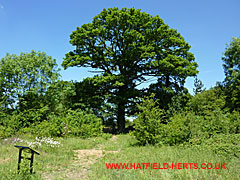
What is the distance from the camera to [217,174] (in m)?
5.38

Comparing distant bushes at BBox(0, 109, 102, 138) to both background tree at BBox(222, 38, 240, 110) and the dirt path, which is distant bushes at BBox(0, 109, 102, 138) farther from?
background tree at BBox(222, 38, 240, 110)

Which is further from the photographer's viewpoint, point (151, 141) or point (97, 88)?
point (97, 88)

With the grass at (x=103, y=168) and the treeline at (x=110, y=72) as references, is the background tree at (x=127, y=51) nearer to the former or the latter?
the treeline at (x=110, y=72)

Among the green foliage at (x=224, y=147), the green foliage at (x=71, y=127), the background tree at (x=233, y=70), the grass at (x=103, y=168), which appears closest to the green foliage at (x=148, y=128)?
the green foliage at (x=224, y=147)

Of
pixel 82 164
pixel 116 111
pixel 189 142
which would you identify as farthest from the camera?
pixel 116 111

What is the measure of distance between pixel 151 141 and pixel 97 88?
10.1m

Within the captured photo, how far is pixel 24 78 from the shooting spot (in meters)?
19.3

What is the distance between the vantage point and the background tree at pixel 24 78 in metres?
18.9

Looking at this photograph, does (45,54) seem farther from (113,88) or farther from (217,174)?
(217,174)

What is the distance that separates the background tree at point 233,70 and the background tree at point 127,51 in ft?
33.4

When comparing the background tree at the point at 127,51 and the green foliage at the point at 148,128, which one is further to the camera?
the background tree at the point at 127,51

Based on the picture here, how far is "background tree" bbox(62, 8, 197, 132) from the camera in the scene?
18.0 meters

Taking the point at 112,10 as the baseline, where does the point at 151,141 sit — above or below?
below

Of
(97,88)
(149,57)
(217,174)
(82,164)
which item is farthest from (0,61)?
(217,174)
